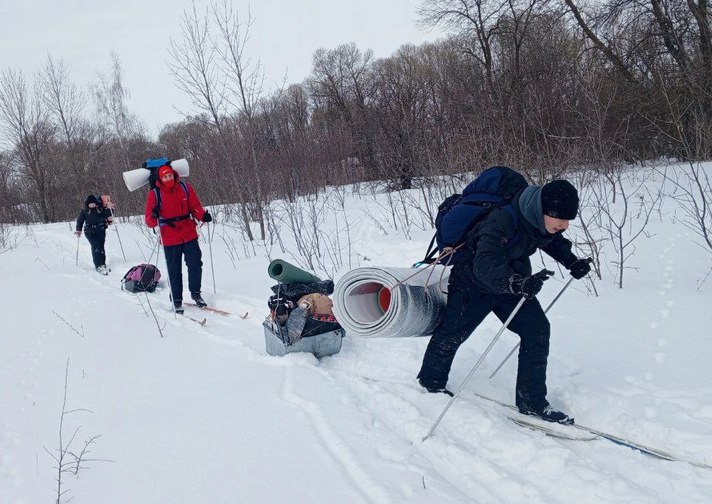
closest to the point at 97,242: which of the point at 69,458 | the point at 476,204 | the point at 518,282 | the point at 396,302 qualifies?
the point at 69,458

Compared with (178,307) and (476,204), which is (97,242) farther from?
(476,204)

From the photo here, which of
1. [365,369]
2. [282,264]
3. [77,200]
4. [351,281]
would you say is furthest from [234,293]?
[77,200]

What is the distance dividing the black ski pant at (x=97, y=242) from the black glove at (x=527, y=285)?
9.47 meters

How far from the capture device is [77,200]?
1330 inches

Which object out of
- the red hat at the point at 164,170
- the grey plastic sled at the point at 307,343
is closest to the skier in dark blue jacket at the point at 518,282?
the grey plastic sled at the point at 307,343

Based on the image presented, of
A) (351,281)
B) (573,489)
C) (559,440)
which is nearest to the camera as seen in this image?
(573,489)

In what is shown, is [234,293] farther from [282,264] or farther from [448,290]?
[448,290]

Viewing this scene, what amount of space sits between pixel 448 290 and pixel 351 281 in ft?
2.15

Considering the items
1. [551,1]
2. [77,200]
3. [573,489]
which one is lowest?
[573,489]

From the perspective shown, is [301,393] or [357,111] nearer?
[301,393]

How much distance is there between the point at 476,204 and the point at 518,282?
1.92 ft

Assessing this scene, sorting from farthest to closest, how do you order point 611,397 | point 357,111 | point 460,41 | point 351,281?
point 357,111, point 460,41, point 351,281, point 611,397

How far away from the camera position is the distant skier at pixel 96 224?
1024cm

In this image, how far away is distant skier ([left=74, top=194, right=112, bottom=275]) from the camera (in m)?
10.2
